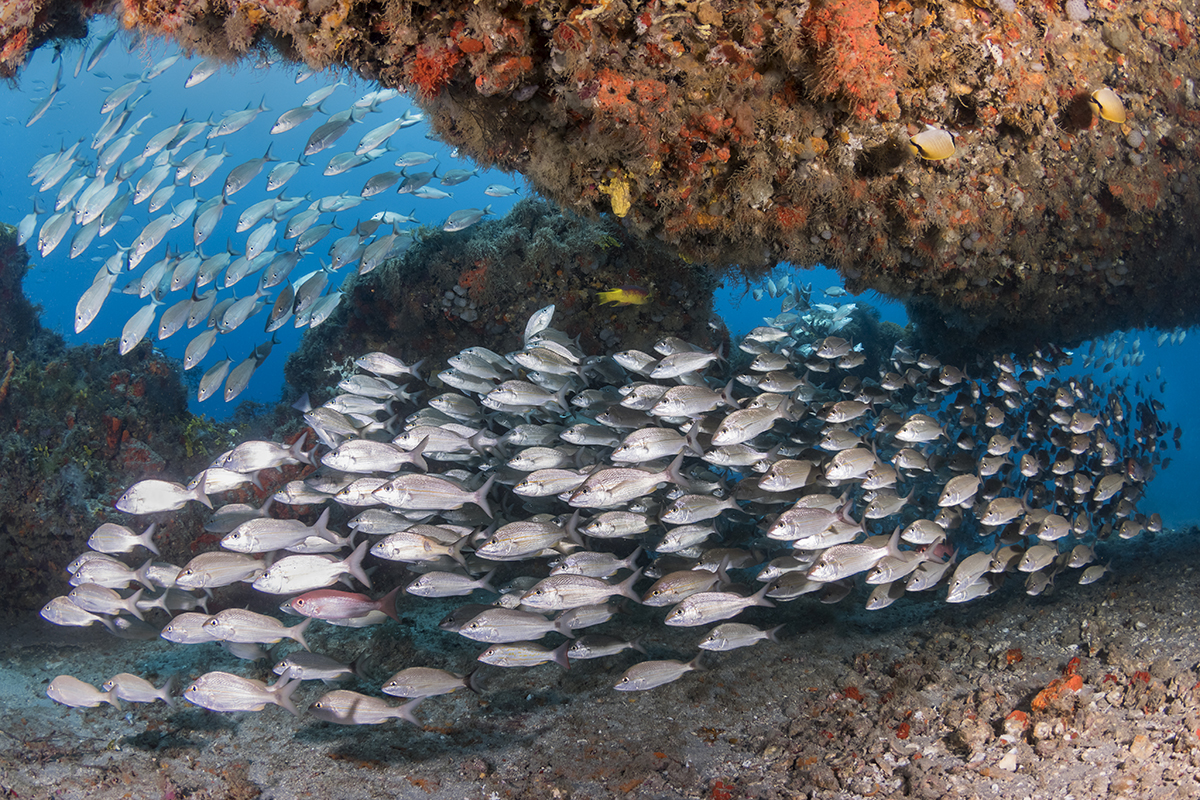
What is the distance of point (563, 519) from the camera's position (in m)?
5.41

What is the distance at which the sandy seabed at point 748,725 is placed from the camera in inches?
158

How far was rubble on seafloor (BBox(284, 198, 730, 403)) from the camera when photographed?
8.41 metres

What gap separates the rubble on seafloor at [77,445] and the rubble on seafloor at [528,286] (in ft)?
9.91

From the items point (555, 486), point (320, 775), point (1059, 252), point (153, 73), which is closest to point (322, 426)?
point (555, 486)

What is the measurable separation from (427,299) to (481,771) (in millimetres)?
6563

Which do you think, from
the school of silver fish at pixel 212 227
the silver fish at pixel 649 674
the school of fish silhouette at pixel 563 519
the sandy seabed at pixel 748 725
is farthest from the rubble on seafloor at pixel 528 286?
the silver fish at pixel 649 674

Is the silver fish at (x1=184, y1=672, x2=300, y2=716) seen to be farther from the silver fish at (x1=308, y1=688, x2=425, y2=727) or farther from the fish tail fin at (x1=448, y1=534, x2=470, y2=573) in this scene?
the fish tail fin at (x1=448, y1=534, x2=470, y2=573)

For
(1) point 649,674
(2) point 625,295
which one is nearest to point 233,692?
(1) point 649,674

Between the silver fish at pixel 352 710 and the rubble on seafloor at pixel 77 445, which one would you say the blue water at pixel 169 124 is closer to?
the rubble on seafloor at pixel 77 445

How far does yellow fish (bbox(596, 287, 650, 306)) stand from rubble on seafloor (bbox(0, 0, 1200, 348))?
219 centimetres

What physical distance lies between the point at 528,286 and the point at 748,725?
6.38 metres

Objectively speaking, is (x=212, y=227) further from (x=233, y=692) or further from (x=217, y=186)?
(x=217, y=186)

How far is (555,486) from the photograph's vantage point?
5.14 m

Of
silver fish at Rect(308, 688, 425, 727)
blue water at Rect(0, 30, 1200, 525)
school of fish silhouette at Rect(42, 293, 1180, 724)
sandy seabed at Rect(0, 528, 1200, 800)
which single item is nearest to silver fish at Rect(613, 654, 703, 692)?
school of fish silhouette at Rect(42, 293, 1180, 724)
